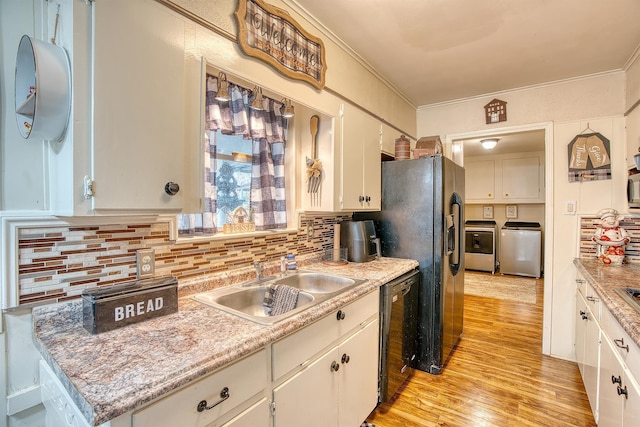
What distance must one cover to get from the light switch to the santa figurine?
0.19 m

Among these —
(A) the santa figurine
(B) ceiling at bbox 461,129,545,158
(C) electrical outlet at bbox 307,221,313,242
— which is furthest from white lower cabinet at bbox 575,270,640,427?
(B) ceiling at bbox 461,129,545,158

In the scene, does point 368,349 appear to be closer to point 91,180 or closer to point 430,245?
point 430,245

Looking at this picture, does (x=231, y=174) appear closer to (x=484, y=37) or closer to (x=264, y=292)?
(x=264, y=292)

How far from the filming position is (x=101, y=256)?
1.21 meters

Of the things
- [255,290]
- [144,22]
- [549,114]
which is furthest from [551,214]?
[144,22]

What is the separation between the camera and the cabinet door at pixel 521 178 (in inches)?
228

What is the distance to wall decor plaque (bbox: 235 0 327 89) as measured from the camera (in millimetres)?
1474

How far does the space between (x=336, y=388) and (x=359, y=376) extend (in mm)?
244

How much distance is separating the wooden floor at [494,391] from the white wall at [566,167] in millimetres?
358

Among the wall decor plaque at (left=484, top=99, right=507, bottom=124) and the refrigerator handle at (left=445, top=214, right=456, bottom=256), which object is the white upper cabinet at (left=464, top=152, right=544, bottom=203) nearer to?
the wall decor plaque at (left=484, top=99, right=507, bottom=124)

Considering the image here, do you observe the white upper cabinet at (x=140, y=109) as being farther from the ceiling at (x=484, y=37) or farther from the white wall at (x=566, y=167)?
the white wall at (x=566, y=167)

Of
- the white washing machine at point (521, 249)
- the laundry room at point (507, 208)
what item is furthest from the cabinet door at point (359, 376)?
the white washing machine at point (521, 249)

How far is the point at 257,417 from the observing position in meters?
1.07

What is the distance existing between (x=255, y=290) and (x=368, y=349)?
738 millimetres
